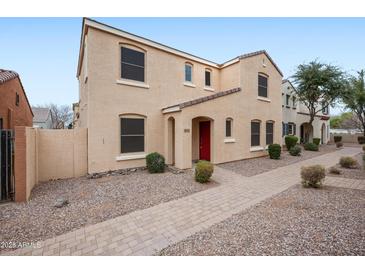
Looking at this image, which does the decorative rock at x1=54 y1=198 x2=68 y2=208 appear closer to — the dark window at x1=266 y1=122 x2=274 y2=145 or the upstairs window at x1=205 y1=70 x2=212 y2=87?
the upstairs window at x1=205 y1=70 x2=212 y2=87

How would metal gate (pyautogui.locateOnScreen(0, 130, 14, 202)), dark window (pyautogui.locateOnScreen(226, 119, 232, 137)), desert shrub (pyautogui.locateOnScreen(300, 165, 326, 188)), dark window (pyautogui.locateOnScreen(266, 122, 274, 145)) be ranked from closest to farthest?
metal gate (pyautogui.locateOnScreen(0, 130, 14, 202)) < desert shrub (pyautogui.locateOnScreen(300, 165, 326, 188)) < dark window (pyautogui.locateOnScreen(226, 119, 232, 137)) < dark window (pyautogui.locateOnScreen(266, 122, 274, 145))

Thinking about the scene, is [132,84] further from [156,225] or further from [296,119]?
[296,119]

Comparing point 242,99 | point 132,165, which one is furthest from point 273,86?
point 132,165

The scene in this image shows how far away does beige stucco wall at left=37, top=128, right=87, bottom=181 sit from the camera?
8.40m

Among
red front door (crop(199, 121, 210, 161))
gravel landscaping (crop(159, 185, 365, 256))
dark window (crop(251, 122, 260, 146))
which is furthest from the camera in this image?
dark window (crop(251, 122, 260, 146))

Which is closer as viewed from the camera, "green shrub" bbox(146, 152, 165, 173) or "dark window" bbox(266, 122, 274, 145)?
"green shrub" bbox(146, 152, 165, 173)

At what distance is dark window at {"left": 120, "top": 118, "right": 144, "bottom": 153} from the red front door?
13.6 feet

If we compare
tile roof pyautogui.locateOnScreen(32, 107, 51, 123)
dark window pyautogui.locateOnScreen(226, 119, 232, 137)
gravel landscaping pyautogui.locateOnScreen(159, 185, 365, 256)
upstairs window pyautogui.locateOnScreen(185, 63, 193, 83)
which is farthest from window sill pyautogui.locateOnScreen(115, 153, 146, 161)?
tile roof pyautogui.locateOnScreen(32, 107, 51, 123)

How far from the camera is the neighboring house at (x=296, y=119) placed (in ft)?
71.9

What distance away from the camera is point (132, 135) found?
33.8 feet

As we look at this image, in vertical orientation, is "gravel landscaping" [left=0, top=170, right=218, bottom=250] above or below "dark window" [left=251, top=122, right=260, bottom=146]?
below

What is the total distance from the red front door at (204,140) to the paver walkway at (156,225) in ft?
16.3

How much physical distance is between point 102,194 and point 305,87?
23426mm

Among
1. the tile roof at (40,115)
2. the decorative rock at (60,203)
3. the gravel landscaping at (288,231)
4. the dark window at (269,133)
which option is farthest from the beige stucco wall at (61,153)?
the tile roof at (40,115)
